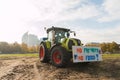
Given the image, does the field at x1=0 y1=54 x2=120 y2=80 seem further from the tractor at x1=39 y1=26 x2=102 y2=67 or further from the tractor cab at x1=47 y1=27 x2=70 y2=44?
the tractor cab at x1=47 y1=27 x2=70 y2=44

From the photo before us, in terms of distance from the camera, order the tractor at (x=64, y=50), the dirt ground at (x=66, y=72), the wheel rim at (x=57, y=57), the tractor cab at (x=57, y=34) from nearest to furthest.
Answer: the dirt ground at (x=66, y=72) < the tractor at (x=64, y=50) < the wheel rim at (x=57, y=57) < the tractor cab at (x=57, y=34)

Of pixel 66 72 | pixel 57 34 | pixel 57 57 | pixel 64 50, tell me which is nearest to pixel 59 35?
pixel 57 34

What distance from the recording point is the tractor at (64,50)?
12961 mm

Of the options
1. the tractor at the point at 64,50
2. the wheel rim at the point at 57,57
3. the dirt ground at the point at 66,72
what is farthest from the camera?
the wheel rim at the point at 57,57

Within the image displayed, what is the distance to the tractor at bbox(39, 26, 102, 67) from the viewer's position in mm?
12961

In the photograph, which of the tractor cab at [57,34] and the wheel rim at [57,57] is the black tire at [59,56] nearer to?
the wheel rim at [57,57]

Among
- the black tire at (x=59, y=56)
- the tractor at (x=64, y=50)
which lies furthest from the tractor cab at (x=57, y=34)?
the black tire at (x=59, y=56)

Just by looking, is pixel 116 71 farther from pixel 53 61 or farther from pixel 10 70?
pixel 10 70

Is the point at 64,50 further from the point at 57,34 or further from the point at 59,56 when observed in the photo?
the point at 57,34

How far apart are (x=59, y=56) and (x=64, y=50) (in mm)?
714

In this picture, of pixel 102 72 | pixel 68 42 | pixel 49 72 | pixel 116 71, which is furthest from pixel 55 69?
pixel 116 71

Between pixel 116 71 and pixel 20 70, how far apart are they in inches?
230

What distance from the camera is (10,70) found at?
544 inches

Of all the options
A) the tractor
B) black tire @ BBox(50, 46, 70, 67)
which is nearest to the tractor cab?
the tractor
